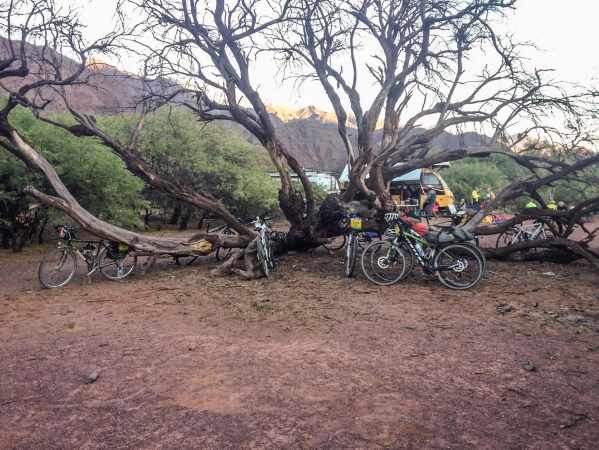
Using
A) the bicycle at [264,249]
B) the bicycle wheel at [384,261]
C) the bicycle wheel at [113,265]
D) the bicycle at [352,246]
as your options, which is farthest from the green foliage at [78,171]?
the bicycle wheel at [384,261]

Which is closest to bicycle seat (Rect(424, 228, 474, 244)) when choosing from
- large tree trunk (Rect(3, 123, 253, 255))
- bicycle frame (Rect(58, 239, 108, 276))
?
large tree trunk (Rect(3, 123, 253, 255))

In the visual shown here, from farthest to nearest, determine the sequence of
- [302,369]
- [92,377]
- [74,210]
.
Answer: [74,210] → [302,369] → [92,377]

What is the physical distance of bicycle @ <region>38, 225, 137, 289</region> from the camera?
709 centimetres

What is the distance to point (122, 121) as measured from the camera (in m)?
16.6

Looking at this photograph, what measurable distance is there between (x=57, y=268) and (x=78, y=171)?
14.0 feet

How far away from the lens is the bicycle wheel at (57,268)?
7000 mm

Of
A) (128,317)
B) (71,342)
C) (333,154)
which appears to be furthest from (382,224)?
(333,154)

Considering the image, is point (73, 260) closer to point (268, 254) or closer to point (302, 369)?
point (268, 254)

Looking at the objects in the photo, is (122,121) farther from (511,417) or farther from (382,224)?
(511,417)

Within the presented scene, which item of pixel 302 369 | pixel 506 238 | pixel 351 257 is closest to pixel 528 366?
pixel 302 369

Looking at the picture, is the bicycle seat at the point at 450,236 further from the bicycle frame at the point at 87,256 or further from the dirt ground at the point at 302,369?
the bicycle frame at the point at 87,256

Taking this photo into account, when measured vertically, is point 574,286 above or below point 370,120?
below

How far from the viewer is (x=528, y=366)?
3.57 m

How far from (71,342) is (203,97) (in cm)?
581
